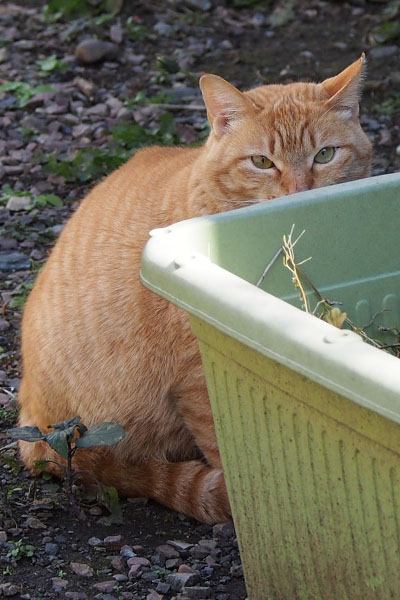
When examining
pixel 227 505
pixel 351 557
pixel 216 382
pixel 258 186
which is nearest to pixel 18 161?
pixel 258 186

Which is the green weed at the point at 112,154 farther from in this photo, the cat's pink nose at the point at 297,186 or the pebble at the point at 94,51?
the cat's pink nose at the point at 297,186

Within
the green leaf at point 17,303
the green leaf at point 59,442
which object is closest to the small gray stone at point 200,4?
the green leaf at point 17,303

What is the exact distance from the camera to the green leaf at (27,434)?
276 centimetres

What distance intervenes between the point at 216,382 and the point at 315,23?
5.24 m

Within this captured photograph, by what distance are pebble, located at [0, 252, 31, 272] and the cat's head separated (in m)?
1.59

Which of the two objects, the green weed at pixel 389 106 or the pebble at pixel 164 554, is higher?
the green weed at pixel 389 106

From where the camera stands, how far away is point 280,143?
317 cm

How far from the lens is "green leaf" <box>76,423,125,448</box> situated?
2756 millimetres

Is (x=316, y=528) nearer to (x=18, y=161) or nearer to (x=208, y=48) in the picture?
(x=18, y=161)

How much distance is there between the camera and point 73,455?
118 inches

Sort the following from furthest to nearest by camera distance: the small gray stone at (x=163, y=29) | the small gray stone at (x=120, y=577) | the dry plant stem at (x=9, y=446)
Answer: the small gray stone at (x=163, y=29) → the dry plant stem at (x=9, y=446) → the small gray stone at (x=120, y=577)

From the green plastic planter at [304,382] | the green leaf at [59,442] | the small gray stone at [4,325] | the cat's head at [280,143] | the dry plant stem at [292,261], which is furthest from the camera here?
Answer: the small gray stone at [4,325]

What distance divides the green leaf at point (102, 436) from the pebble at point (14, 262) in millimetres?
1843

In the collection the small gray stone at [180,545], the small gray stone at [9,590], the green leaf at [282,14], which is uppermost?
the green leaf at [282,14]
